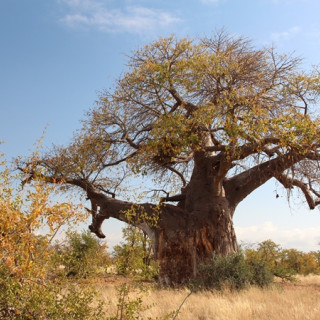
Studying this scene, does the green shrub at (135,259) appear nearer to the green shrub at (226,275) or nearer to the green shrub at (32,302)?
the green shrub at (32,302)

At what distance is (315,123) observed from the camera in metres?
10.4

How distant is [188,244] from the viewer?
39.9 ft

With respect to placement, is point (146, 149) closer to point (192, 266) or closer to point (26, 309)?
point (192, 266)

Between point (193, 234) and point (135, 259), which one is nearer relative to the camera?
point (135, 259)

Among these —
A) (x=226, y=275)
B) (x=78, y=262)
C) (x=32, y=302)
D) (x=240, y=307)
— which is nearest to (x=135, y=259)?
(x=78, y=262)

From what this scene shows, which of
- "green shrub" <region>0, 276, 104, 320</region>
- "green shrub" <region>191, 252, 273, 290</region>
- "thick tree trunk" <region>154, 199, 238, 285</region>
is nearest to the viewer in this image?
"green shrub" <region>0, 276, 104, 320</region>

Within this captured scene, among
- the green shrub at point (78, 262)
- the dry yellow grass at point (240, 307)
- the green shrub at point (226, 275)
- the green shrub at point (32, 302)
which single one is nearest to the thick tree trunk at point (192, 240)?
the green shrub at point (226, 275)

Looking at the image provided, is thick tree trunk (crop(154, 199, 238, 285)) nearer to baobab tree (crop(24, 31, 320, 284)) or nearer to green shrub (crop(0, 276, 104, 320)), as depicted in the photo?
baobab tree (crop(24, 31, 320, 284))

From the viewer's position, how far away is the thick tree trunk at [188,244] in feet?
39.7

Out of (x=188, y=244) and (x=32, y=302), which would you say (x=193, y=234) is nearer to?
(x=188, y=244)

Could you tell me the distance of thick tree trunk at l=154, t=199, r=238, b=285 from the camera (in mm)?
12113

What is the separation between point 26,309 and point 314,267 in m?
20.1

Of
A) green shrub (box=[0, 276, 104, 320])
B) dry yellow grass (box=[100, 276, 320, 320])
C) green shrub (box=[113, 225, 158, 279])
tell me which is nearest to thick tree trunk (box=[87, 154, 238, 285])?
dry yellow grass (box=[100, 276, 320, 320])

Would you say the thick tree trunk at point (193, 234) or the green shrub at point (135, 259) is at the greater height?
the thick tree trunk at point (193, 234)
